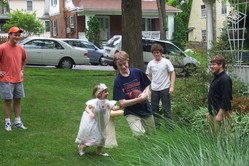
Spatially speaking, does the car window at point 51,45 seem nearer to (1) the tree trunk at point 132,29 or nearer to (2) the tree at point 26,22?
(1) the tree trunk at point 132,29

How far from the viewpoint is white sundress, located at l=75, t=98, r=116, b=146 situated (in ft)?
22.5

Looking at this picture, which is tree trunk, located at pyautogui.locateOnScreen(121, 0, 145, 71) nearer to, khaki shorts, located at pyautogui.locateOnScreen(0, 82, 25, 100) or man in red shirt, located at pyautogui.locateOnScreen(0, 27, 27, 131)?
man in red shirt, located at pyautogui.locateOnScreen(0, 27, 27, 131)

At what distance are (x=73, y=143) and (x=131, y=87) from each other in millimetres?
1761

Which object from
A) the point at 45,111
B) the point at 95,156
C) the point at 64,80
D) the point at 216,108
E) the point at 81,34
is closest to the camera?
the point at 216,108

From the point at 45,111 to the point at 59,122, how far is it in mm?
1445

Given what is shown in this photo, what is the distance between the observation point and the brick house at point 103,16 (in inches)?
1612

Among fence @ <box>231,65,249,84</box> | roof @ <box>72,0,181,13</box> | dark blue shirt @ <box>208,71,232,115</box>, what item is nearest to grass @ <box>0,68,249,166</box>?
dark blue shirt @ <box>208,71,232,115</box>

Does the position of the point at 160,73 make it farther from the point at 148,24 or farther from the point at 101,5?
the point at 148,24

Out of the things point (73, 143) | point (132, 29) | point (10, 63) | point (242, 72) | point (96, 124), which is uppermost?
point (132, 29)

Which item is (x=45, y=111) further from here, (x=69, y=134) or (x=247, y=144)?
(x=247, y=144)

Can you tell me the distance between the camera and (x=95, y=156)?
693 cm

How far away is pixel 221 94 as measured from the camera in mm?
6402

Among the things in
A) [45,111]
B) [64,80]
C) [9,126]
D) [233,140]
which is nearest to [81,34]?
[64,80]

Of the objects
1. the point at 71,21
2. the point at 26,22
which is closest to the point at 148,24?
the point at 71,21
